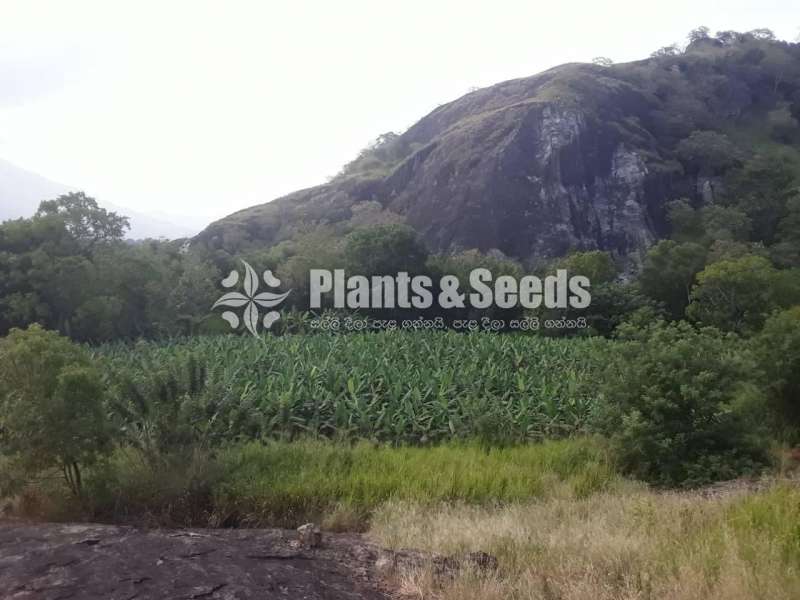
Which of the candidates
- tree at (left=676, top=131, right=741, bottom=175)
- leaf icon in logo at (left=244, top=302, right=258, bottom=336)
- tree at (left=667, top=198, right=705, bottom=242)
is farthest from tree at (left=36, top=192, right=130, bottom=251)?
tree at (left=676, top=131, right=741, bottom=175)

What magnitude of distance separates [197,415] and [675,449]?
5.45 metres

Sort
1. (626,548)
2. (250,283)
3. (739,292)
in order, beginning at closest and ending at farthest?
(626,548)
(739,292)
(250,283)

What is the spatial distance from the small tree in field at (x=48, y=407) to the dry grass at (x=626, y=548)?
2963 millimetres

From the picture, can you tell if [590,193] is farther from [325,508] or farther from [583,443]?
[325,508]

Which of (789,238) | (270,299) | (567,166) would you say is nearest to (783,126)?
(789,238)

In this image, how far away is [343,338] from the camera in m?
16.1

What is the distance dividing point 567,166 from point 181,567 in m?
38.9

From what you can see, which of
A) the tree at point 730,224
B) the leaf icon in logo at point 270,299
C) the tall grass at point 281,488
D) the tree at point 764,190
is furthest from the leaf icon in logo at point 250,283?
the tree at point 764,190

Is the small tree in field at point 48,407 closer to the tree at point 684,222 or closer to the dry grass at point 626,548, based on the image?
the dry grass at point 626,548

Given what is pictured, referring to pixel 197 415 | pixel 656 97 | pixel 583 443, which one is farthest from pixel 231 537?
pixel 656 97

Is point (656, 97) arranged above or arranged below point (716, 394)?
above

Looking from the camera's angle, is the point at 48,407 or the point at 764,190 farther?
the point at 764,190

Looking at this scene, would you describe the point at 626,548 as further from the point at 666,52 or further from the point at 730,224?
the point at 666,52

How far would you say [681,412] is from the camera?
7785mm
